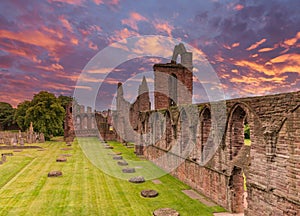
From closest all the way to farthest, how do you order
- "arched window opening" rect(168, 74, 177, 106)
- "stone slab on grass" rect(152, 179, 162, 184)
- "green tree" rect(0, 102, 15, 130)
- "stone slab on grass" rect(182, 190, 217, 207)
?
"stone slab on grass" rect(182, 190, 217, 207)
"stone slab on grass" rect(152, 179, 162, 184)
"arched window opening" rect(168, 74, 177, 106)
"green tree" rect(0, 102, 15, 130)

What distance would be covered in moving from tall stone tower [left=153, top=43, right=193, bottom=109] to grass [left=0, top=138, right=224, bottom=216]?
8.66 meters

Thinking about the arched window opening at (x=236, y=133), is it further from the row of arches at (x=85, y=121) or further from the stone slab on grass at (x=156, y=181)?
the row of arches at (x=85, y=121)

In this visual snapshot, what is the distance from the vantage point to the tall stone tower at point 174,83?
24.1m

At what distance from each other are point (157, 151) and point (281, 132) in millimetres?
12314

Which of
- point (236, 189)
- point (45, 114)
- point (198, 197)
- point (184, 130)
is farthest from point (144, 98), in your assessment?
point (236, 189)

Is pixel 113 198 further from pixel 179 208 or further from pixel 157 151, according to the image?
pixel 157 151

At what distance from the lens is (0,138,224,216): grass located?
9.23m

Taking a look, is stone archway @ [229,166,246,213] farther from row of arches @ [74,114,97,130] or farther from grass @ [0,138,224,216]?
row of arches @ [74,114,97,130]

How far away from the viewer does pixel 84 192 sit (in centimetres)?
1134

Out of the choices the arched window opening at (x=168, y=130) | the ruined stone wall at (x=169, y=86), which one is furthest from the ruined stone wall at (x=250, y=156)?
the ruined stone wall at (x=169, y=86)

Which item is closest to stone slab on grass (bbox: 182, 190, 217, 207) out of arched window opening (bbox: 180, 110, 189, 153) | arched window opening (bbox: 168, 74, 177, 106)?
arched window opening (bbox: 180, 110, 189, 153)

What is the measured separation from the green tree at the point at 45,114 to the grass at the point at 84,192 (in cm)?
1844

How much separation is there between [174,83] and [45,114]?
20.9m

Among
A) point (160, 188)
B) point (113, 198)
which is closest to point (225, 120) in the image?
point (160, 188)
